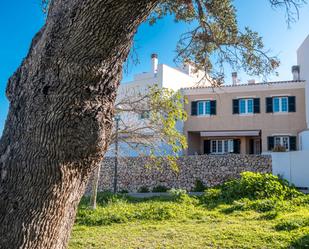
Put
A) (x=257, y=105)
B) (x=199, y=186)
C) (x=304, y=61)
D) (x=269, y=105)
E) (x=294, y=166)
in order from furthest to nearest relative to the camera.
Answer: (x=257, y=105) < (x=269, y=105) < (x=304, y=61) < (x=199, y=186) < (x=294, y=166)

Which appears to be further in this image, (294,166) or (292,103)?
(292,103)

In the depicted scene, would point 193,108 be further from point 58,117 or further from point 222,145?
point 58,117

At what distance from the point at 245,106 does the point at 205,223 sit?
19.5 meters

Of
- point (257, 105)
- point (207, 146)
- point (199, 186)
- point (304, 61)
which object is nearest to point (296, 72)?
point (304, 61)

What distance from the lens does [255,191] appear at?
14.4 metres

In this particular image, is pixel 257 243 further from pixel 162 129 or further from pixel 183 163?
pixel 183 163

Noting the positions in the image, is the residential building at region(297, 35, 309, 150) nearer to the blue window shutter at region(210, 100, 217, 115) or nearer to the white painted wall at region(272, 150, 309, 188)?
the white painted wall at region(272, 150, 309, 188)

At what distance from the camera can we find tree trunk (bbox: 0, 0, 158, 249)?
8.01 feet

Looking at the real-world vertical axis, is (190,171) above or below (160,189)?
above

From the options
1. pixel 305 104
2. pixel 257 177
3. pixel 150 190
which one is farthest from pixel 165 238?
pixel 305 104

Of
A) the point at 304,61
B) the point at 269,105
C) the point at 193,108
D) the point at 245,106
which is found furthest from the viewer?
the point at 193,108

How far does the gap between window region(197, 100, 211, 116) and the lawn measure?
14.5m

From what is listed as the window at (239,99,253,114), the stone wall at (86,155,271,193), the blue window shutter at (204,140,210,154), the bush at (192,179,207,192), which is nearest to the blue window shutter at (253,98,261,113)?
the window at (239,99,253,114)

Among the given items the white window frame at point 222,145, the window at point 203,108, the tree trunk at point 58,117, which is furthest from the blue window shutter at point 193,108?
the tree trunk at point 58,117
